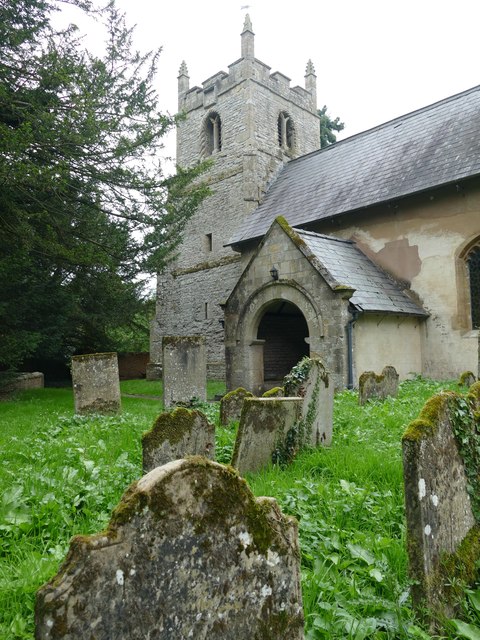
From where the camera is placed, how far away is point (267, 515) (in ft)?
5.86

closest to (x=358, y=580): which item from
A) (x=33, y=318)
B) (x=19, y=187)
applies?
(x=19, y=187)

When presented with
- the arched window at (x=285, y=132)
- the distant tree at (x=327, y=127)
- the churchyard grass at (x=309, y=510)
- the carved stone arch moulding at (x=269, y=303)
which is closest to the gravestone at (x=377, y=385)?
the churchyard grass at (x=309, y=510)

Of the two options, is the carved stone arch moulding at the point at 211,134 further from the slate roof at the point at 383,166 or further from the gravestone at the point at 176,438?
the gravestone at the point at 176,438

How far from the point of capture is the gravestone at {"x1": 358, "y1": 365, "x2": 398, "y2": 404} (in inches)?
314

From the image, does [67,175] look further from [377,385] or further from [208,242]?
[208,242]

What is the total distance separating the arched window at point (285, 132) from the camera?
856 inches

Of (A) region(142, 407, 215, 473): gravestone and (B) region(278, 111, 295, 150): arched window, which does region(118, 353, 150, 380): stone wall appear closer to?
(B) region(278, 111, 295, 150): arched window

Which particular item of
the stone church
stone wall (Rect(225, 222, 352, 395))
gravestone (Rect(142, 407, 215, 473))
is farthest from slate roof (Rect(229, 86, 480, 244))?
gravestone (Rect(142, 407, 215, 473))

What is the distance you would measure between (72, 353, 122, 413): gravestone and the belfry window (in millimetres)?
9488

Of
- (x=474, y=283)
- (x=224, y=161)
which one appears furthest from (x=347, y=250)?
(x=224, y=161)

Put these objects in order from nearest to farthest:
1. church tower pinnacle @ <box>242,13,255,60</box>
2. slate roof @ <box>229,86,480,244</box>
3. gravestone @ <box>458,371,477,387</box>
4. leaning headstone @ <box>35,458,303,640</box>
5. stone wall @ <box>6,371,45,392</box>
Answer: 1. leaning headstone @ <box>35,458,303,640</box>
2. gravestone @ <box>458,371,477,387</box>
3. slate roof @ <box>229,86,480,244</box>
4. stone wall @ <box>6,371,45,392</box>
5. church tower pinnacle @ <box>242,13,255,60</box>

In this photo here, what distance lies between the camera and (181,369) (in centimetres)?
846

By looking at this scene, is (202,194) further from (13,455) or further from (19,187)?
(13,455)

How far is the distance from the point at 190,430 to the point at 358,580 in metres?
2.05
